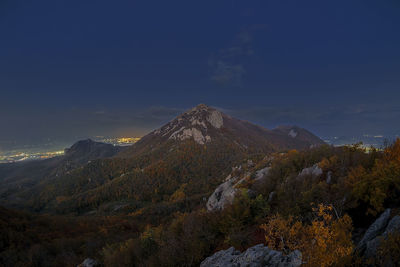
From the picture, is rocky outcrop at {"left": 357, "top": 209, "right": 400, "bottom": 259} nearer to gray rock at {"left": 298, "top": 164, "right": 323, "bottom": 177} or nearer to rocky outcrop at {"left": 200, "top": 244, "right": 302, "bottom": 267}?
rocky outcrop at {"left": 200, "top": 244, "right": 302, "bottom": 267}

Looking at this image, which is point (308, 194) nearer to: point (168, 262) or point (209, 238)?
point (209, 238)

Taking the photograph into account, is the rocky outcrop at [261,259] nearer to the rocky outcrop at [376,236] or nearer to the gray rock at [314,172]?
the rocky outcrop at [376,236]

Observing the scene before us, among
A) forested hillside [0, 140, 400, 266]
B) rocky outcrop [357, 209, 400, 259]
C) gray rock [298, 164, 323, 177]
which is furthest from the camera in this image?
gray rock [298, 164, 323, 177]

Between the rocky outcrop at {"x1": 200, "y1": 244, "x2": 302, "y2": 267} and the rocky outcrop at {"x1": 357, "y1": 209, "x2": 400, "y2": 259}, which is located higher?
the rocky outcrop at {"x1": 357, "y1": 209, "x2": 400, "y2": 259}

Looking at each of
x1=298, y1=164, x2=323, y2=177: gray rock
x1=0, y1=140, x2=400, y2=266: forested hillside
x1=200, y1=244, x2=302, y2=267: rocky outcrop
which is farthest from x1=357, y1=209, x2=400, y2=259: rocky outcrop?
→ x1=298, y1=164, x2=323, y2=177: gray rock

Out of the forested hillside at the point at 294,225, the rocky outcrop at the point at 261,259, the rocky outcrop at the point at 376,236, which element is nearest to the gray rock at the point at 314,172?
the forested hillside at the point at 294,225

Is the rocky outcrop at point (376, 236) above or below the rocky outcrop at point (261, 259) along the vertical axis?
above

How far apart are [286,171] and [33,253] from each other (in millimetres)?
74717

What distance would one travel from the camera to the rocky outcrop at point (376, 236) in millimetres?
12680

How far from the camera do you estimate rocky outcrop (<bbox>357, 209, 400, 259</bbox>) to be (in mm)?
12680

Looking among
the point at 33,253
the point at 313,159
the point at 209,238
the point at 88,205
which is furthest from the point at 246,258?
the point at 88,205

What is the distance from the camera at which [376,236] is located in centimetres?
1484

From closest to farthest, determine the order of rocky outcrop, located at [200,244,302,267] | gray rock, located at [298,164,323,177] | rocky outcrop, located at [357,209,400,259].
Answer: rocky outcrop, located at [357,209,400,259]
rocky outcrop, located at [200,244,302,267]
gray rock, located at [298,164,323,177]

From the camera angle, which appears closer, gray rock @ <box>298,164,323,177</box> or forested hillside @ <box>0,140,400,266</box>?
forested hillside @ <box>0,140,400,266</box>
